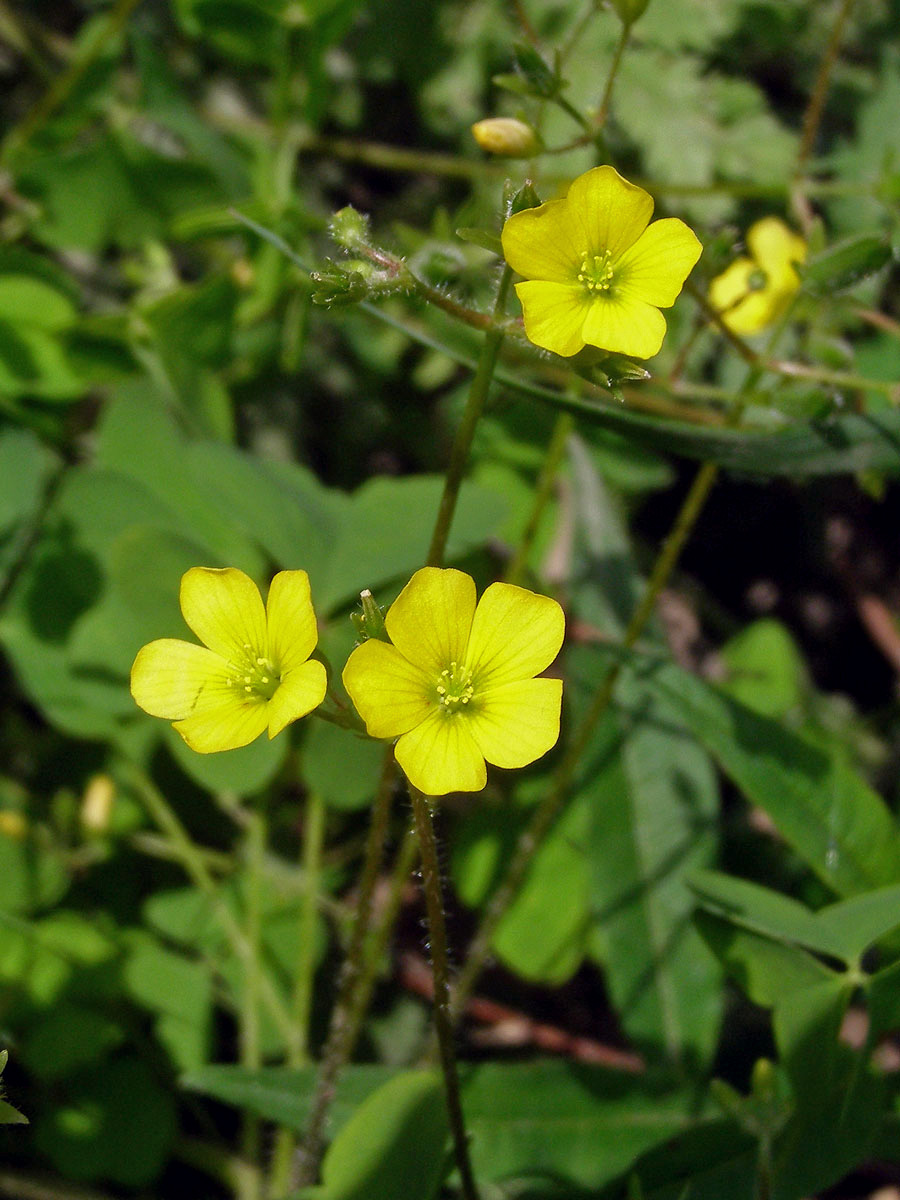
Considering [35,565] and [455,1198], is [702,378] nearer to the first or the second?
[35,565]

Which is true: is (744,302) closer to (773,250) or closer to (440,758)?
(773,250)

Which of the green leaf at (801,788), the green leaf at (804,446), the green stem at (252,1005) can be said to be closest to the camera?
the green leaf at (804,446)

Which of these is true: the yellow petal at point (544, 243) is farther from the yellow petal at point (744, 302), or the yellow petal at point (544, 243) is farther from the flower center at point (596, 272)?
the yellow petal at point (744, 302)

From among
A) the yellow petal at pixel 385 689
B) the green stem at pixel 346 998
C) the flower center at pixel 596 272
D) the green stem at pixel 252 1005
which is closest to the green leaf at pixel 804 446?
the flower center at pixel 596 272

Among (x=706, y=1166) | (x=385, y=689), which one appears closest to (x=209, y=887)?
(x=706, y=1166)

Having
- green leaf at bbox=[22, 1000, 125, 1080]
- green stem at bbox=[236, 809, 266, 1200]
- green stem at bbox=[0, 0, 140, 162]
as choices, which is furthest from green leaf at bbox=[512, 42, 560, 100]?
green leaf at bbox=[22, 1000, 125, 1080]

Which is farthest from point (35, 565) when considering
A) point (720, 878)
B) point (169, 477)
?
point (720, 878)
